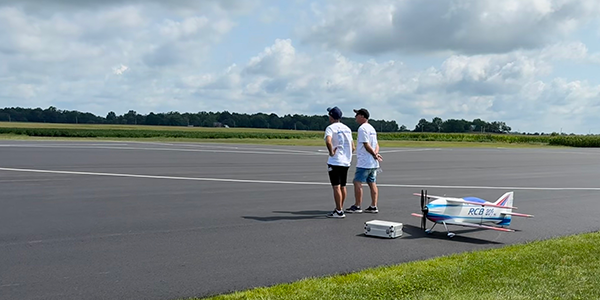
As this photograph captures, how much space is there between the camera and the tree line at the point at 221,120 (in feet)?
386

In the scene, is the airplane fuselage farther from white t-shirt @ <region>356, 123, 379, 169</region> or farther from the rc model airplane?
white t-shirt @ <region>356, 123, 379, 169</region>

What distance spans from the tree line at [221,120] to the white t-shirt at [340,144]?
104m

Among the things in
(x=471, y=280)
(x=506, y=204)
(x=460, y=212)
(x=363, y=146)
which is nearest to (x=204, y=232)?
(x=363, y=146)

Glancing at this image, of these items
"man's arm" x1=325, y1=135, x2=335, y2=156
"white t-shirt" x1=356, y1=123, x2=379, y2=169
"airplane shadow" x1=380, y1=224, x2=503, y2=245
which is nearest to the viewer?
"airplane shadow" x1=380, y1=224, x2=503, y2=245

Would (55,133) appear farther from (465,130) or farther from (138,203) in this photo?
(465,130)

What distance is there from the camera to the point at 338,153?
10.3 m

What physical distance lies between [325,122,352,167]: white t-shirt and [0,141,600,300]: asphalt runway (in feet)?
3.39

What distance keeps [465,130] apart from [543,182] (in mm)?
101586

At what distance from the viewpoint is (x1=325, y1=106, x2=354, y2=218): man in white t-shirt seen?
10.2 metres

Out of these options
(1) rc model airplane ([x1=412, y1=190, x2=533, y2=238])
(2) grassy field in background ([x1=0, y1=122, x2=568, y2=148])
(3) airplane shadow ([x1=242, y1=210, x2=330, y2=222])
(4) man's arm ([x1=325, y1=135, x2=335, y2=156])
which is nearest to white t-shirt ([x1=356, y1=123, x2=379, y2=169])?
(4) man's arm ([x1=325, y1=135, x2=335, y2=156])

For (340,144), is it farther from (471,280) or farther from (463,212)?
(471,280)

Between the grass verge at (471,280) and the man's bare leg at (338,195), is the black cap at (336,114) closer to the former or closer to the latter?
the man's bare leg at (338,195)

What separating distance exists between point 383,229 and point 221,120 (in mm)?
127014

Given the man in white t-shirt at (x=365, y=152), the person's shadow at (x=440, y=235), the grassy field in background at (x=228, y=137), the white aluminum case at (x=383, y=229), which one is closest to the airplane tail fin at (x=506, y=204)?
the person's shadow at (x=440, y=235)
